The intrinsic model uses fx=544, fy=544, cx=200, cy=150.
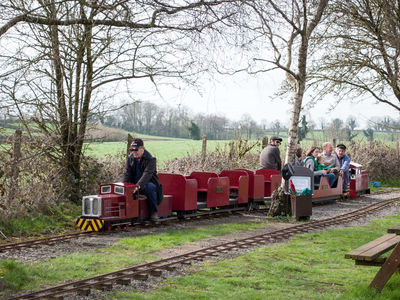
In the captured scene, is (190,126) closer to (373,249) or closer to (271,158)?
(271,158)

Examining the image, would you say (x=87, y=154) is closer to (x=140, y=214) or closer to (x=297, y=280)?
(x=140, y=214)

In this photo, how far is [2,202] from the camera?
454 inches

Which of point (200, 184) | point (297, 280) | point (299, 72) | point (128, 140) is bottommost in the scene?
point (297, 280)

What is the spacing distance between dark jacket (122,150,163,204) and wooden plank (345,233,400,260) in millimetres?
5486

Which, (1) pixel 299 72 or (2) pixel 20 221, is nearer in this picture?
(2) pixel 20 221

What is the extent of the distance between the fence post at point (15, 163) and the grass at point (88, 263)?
3134 millimetres

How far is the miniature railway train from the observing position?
11.4 meters

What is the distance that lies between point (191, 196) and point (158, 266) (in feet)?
17.8

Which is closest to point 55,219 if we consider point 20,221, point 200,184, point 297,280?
point 20,221

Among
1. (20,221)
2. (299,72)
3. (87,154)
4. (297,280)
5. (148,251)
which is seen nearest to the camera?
(297,280)

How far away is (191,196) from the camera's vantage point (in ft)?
44.3

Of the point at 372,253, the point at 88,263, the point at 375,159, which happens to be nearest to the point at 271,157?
the point at 88,263

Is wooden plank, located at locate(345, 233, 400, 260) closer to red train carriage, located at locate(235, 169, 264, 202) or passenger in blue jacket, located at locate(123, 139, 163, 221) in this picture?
passenger in blue jacket, located at locate(123, 139, 163, 221)

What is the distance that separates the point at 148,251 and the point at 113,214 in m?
2.29
